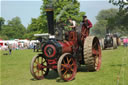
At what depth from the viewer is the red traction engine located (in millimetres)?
7543

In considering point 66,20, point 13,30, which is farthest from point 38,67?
point 13,30

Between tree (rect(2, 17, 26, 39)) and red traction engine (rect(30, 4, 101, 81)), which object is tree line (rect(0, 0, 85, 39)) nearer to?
tree (rect(2, 17, 26, 39))

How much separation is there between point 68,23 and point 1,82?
3.60m

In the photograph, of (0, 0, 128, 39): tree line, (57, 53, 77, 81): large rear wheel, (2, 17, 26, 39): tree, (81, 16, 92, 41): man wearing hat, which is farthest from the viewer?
(2, 17, 26, 39): tree

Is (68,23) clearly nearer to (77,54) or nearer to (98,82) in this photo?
(77,54)

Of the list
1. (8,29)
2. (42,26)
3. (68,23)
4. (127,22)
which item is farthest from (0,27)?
(68,23)

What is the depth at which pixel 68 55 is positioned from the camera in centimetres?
773

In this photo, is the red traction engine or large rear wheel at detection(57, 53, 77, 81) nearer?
large rear wheel at detection(57, 53, 77, 81)

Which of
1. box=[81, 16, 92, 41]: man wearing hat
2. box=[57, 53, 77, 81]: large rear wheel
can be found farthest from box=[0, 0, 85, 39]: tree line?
box=[57, 53, 77, 81]: large rear wheel

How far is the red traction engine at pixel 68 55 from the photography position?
7.54 meters

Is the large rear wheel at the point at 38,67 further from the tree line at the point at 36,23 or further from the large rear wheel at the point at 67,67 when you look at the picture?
the tree line at the point at 36,23

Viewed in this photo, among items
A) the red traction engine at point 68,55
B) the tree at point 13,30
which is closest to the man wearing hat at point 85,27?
the red traction engine at point 68,55

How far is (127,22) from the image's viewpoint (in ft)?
143

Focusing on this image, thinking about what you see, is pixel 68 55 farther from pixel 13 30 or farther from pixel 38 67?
pixel 13 30
